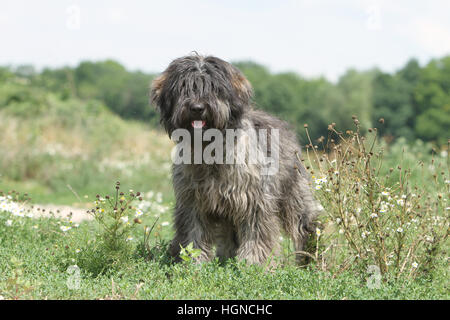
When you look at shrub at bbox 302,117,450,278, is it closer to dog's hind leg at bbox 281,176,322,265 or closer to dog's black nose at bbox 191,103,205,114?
dog's hind leg at bbox 281,176,322,265

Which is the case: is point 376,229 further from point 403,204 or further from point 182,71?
point 182,71

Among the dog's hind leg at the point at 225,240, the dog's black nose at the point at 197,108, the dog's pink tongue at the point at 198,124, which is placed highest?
the dog's black nose at the point at 197,108

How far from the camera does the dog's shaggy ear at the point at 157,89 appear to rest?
5020mm

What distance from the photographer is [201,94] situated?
4.64 metres

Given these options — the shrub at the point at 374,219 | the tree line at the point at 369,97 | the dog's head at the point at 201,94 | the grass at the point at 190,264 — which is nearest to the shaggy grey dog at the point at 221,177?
the dog's head at the point at 201,94

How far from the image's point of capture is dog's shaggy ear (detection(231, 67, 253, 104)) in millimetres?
4922

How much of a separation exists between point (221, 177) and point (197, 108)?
75cm

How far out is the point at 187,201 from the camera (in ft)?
17.0

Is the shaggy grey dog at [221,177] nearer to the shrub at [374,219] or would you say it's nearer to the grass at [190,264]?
the grass at [190,264]

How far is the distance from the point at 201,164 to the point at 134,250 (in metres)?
1.22

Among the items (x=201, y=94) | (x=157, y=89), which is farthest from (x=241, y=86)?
(x=157, y=89)

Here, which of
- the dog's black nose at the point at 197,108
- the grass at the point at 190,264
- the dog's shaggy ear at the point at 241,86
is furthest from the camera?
the dog's shaggy ear at the point at 241,86

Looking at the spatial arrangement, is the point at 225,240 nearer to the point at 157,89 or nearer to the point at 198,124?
the point at 198,124
